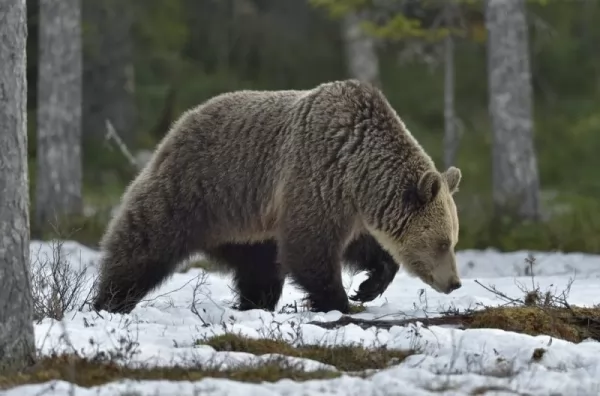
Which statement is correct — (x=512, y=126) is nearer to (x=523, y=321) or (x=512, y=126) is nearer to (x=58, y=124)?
(x=58, y=124)

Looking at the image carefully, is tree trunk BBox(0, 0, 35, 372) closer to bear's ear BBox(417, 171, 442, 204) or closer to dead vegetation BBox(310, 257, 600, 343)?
dead vegetation BBox(310, 257, 600, 343)

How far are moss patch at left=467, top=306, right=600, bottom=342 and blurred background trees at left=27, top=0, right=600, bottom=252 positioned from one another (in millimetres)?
6058

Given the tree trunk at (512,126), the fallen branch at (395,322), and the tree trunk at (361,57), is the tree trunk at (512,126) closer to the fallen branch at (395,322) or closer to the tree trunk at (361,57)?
the fallen branch at (395,322)

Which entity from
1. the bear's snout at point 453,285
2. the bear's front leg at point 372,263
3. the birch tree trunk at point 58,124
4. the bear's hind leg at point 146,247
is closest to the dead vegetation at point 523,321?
the bear's snout at point 453,285

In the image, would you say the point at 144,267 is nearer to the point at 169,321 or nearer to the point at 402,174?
the point at 169,321


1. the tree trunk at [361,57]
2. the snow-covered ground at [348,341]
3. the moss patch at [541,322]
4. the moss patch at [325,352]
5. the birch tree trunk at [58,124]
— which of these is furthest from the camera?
the tree trunk at [361,57]

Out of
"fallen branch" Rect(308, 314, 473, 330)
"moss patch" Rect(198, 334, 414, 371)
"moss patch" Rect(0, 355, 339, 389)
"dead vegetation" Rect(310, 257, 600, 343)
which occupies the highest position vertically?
"dead vegetation" Rect(310, 257, 600, 343)

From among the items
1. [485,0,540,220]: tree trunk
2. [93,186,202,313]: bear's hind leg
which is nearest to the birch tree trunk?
[485,0,540,220]: tree trunk

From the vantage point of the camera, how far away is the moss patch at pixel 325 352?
605 centimetres

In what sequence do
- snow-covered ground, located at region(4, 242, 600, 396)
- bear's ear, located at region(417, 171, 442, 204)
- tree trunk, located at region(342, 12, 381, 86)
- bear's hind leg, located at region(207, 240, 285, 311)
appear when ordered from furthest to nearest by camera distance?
tree trunk, located at region(342, 12, 381, 86)
bear's hind leg, located at region(207, 240, 285, 311)
bear's ear, located at region(417, 171, 442, 204)
snow-covered ground, located at region(4, 242, 600, 396)

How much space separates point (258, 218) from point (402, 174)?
1.13 m

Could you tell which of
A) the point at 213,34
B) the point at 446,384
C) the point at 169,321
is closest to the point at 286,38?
the point at 213,34

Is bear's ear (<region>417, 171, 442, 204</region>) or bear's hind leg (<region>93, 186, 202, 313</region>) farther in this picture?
bear's hind leg (<region>93, 186, 202, 313</region>)

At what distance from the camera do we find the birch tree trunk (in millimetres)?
14570
